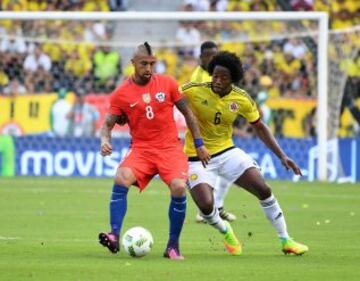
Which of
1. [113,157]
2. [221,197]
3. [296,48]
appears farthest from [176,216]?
[296,48]

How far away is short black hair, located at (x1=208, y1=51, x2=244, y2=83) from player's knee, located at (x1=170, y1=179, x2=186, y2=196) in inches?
50.3

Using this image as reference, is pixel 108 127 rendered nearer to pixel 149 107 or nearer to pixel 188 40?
pixel 149 107

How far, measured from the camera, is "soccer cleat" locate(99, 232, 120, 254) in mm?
11727

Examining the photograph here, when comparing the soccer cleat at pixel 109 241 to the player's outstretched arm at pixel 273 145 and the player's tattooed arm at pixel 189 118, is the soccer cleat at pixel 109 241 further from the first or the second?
the player's outstretched arm at pixel 273 145

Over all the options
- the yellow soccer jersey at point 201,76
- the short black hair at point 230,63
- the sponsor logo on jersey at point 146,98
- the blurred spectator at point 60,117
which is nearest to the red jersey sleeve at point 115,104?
the sponsor logo on jersey at point 146,98

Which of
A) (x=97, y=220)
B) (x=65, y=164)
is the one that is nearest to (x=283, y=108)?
(x=65, y=164)

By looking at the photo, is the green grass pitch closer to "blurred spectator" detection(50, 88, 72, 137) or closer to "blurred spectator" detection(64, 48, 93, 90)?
"blurred spectator" detection(50, 88, 72, 137)

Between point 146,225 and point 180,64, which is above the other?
point 180,64

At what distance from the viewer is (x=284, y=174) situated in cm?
2627

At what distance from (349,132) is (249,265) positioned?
1568 cm

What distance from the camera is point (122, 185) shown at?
11969 millimetres

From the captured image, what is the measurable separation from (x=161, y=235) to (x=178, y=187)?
9.43ft

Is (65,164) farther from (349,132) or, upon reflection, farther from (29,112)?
(349,132)

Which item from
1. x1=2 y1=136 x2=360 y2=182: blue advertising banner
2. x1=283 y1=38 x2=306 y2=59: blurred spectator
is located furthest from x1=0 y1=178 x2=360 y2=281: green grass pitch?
x1=283 y1=38 x2=306 y2=59: blurred spectator
